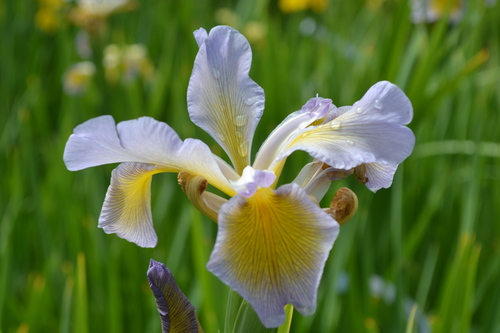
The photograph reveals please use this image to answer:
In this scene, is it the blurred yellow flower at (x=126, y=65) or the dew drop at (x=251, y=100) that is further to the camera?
the blurred yellow flower at (x=126, y=65)

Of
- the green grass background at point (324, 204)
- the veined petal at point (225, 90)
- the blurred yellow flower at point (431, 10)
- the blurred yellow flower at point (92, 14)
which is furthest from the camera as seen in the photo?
the blurred yellow flower at point (92, 14)

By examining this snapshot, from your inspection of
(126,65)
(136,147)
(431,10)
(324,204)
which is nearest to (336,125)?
(136,147)

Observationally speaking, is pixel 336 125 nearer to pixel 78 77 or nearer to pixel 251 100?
pixel 251 100

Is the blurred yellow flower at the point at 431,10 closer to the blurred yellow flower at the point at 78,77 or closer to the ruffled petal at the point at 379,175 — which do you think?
the blurred yellow flower at the point at 78,77

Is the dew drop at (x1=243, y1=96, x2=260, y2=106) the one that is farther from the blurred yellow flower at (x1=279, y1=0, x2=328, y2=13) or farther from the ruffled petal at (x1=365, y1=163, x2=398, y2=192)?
the blurred yellow flower at (x1=279, y1=0, x2=328, y2=13)

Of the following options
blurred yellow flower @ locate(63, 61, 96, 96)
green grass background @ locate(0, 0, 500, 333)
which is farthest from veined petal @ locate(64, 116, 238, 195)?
blurred yellow flower @ locate(63, 61, 96, 96)

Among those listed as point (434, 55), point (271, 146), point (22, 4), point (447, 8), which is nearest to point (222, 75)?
point (271, 146)

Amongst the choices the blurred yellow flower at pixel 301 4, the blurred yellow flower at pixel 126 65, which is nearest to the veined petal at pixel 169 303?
the blurred yellow flower at pixel 126 65
